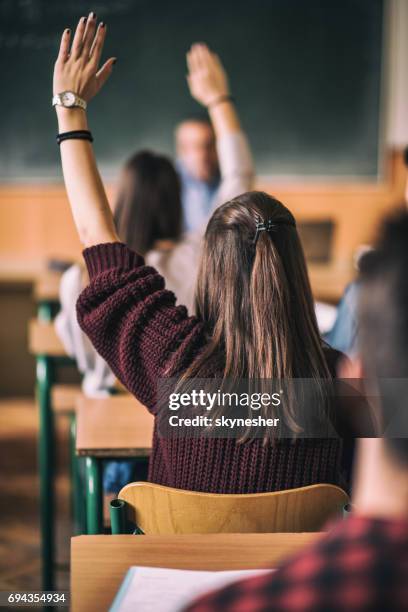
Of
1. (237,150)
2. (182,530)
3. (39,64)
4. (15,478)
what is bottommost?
(15,478)

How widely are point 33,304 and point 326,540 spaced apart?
3.84 meters

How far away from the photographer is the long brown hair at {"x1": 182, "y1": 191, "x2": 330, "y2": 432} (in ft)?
3.70

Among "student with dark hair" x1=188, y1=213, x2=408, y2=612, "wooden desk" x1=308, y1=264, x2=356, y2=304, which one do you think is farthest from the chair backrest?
"wooden desk" x1=308, y1=264, x2=356, y2=304

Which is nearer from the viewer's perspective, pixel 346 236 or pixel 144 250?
pixel 144 250

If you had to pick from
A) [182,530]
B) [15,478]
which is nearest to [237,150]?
[182,530]

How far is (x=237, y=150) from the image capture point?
6.35 feet

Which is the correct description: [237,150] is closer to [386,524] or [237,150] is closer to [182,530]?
[182,530]

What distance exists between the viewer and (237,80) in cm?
428

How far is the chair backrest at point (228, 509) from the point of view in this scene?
1.05 m

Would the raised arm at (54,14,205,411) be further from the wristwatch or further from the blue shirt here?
the blue shirt

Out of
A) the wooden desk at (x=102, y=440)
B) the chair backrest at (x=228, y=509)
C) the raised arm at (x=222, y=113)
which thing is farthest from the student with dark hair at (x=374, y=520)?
the raised arm at (x=222, y=113)

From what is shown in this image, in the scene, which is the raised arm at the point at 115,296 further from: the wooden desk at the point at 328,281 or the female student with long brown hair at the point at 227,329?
the wooden desk at the point at 328,281

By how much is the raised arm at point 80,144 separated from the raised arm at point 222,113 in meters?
0.55

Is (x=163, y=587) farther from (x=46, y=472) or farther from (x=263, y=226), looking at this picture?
(x=46, y=472)
